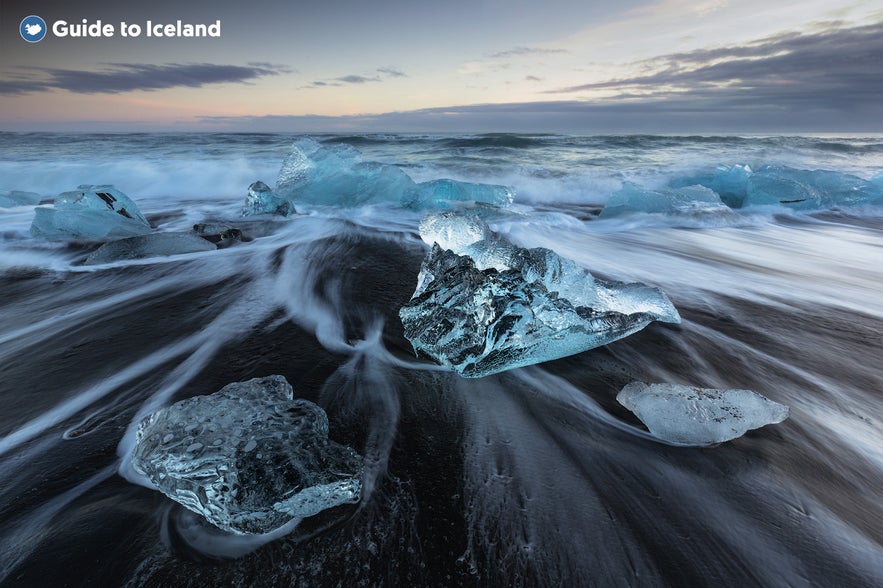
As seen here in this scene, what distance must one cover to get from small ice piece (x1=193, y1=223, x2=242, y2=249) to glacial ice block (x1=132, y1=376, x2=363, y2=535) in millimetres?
3919

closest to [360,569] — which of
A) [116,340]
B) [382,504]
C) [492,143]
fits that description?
[382,504]

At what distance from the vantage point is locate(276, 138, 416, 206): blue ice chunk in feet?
24.0

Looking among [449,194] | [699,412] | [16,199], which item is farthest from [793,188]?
[16,199]

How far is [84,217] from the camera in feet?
16.5

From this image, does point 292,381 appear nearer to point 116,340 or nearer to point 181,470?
point 181,470

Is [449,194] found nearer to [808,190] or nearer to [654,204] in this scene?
[654,204]

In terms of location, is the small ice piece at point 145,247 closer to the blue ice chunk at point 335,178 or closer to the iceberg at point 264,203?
the iceberg at point 264,203

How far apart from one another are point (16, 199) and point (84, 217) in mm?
4221

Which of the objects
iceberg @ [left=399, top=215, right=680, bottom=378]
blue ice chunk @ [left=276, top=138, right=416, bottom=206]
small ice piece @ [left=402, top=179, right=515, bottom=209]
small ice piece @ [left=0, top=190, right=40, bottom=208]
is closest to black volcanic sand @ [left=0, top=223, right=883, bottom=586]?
iceberg @ [left=399, top=215, right=680, bottom=378]

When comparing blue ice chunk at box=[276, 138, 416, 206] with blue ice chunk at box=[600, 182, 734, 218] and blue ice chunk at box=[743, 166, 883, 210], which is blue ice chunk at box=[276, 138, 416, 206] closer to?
blue ice chunk at box=[600, 182, 734, 218]

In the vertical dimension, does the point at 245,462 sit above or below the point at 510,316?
below

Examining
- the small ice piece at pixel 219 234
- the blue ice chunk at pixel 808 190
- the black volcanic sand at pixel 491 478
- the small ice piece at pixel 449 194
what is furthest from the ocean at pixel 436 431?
the blue ice chunk at pixel 808 190

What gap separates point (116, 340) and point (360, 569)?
7.80ft

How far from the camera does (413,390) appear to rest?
2.05m
